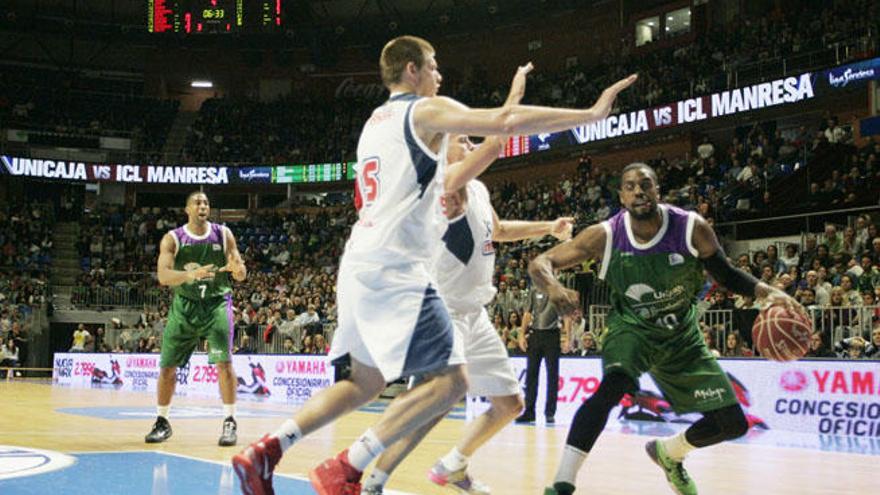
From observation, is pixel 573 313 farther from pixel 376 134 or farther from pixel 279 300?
pixel 279 300

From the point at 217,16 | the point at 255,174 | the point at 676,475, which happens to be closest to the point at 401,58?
the point at 676,475

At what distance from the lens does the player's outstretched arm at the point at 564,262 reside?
4305 mm

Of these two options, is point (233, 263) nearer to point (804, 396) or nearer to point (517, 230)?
point (517, 230)

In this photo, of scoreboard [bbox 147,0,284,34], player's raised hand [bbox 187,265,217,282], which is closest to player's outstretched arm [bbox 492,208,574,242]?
player's raised hand [bbox 187,265,217,282]

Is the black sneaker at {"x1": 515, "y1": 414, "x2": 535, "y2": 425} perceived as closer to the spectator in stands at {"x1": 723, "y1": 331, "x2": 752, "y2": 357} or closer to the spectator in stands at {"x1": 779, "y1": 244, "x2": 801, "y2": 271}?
the spectator in stands at {"x1": 723, "y1": 331, "x2": 752, "y2": 357}

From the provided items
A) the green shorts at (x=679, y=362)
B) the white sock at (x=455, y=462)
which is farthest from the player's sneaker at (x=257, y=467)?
the green shorts at (x=679, y=362)

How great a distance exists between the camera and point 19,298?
31047mm

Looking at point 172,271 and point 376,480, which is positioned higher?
point 172,271

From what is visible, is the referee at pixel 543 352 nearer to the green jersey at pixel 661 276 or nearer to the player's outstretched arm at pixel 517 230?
the player's outstretched arm at pixel 517 230

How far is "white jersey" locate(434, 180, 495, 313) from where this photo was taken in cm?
540

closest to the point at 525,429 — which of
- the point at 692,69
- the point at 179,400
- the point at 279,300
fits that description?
the point at 179,400

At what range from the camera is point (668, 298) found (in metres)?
4.98

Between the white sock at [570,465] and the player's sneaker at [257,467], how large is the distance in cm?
144

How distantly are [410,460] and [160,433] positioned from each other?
2.26 meters
